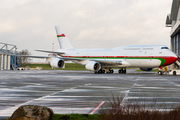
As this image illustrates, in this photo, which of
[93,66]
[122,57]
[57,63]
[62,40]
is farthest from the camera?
[62,40]

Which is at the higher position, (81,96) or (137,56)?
(137,56)

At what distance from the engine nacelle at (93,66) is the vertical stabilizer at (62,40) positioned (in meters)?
9.39

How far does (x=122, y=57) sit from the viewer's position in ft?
119

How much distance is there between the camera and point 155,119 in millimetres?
4570

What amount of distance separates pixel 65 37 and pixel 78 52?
5.55 meters

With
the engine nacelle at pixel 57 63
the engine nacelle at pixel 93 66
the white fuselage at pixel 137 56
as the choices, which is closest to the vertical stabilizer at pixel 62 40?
the white fuselage at pixel 137 56

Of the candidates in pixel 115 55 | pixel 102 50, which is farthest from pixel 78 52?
pixel 115 55

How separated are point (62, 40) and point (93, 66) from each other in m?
12.5

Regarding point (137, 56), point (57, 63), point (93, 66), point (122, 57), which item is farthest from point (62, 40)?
point (137, 56)

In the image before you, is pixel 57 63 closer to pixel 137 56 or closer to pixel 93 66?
pixel 93 66

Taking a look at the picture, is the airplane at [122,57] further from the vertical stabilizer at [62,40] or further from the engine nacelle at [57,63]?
the vertical stabilizer at [62,40]

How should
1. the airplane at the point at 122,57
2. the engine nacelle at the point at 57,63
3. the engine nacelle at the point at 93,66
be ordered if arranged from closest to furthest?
the airplane at the point at 122,57, the engine nacelle at the point at 93,66, the engine nacelle at the point at 57,63

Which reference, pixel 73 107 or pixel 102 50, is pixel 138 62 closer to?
pixel 102 50

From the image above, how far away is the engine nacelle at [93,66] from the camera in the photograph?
3612cm
